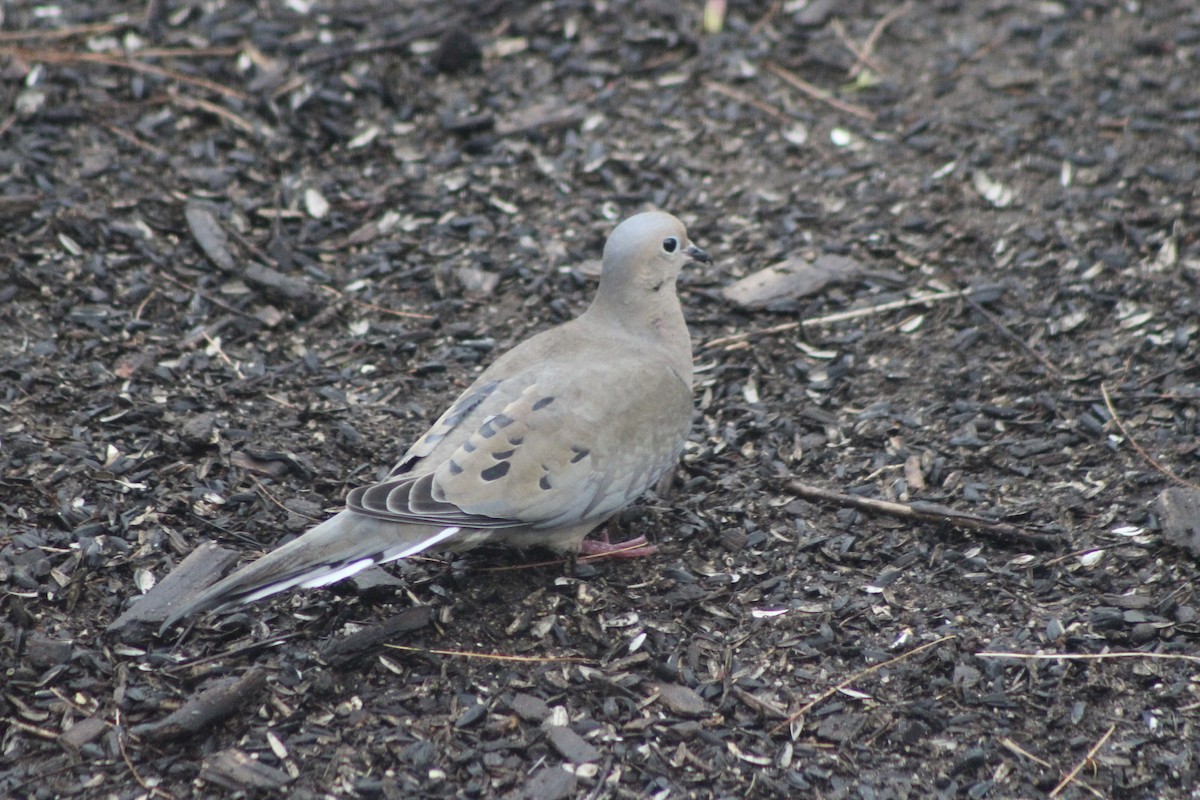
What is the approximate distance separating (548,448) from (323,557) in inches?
31.1

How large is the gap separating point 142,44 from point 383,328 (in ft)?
8.21

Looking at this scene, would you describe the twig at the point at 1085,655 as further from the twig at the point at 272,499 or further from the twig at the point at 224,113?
the twig at the point at 224,113

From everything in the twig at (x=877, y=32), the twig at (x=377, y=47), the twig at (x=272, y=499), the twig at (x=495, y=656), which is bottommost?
the twig at (x=495, y=656)

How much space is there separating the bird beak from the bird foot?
110 centimetres

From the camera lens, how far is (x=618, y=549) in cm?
441

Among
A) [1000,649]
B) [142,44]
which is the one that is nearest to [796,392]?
[1000,649]

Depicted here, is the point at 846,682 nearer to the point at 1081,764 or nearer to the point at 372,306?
the point at 1081,764

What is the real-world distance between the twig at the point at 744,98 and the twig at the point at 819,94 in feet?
0.80

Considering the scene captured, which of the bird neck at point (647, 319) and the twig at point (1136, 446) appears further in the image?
the bird neck at point (647, 319)

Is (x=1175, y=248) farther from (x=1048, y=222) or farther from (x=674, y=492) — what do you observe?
(x=674, y=492)

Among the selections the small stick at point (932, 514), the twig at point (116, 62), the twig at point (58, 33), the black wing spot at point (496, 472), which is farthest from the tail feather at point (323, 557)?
the twig at point (58, 33)

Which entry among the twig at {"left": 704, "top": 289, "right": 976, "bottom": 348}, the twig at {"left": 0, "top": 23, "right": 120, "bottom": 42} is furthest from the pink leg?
the twig at {"left": 0, "top": 23, "right": 120, "bottom": 42}

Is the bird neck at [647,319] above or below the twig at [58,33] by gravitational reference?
below

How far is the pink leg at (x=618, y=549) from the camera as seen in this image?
4.39m
